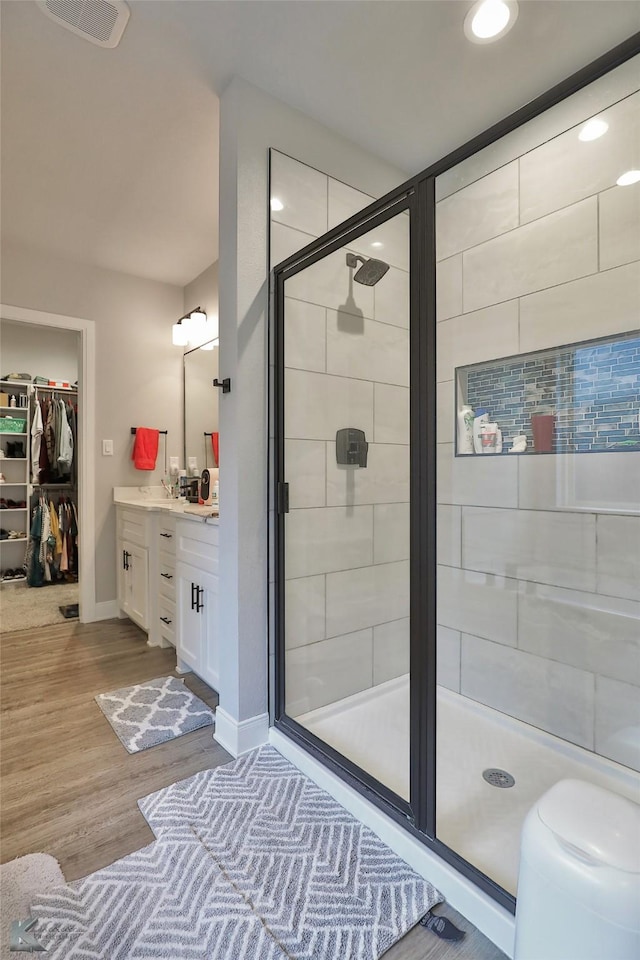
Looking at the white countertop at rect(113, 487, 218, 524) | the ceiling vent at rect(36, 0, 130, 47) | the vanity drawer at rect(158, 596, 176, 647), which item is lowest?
the vanity drawer at rect(158, 596, 176, 647)

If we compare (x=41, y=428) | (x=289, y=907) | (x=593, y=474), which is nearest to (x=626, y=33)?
(x=593, y=474)

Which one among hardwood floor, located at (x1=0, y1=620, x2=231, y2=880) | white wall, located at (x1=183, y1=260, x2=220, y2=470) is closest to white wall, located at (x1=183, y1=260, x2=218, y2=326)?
white wall, located at (x1=183, y1=260, x2=220, y2=470)

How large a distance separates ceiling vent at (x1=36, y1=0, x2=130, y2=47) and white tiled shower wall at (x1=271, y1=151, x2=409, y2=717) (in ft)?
2.09

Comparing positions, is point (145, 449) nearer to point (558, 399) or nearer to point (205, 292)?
point (205, 292)

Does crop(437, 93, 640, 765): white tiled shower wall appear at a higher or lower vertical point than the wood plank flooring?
higher

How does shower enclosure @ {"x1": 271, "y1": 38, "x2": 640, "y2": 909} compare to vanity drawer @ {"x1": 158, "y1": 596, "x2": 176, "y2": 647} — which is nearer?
shower enclosure @ {"x1": 271, "y1": 38, "x2": 640, "y2": 909}

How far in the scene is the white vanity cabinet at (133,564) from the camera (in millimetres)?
3000

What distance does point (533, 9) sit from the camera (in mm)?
1534

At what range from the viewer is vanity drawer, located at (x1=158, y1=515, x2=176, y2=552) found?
2.69 meters

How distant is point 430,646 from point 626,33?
86.1 inches

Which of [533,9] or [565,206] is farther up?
[533,9]

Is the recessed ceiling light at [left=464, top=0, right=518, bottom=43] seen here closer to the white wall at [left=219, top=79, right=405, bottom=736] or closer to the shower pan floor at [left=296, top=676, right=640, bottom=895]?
the white wall at [left=219, top=79, right=405, bottom=736]

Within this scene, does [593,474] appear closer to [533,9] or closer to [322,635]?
[322,635]

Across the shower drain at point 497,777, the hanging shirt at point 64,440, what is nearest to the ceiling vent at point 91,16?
the shower drain at point 497,777
